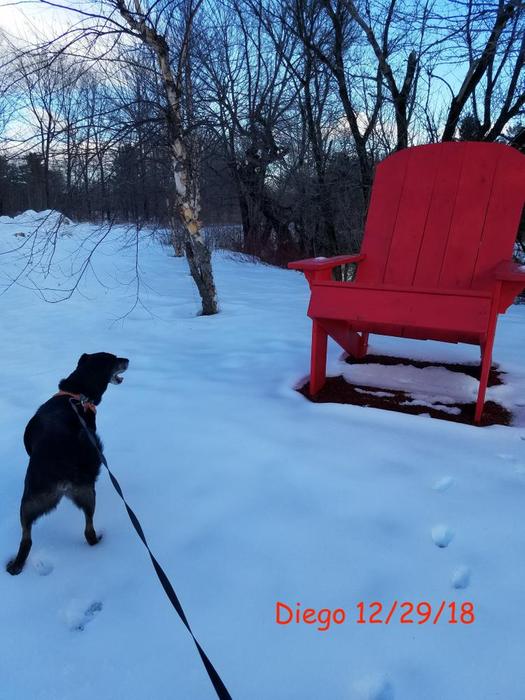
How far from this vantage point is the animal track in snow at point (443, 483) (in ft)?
5.56

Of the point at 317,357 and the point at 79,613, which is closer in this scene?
the point at 79,613

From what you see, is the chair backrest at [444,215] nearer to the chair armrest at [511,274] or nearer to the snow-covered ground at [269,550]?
the chair armrest at [511,274]

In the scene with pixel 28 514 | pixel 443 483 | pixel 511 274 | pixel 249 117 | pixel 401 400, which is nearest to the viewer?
pixel 28 514

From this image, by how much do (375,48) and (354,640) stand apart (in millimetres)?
7016

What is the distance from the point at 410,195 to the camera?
9.91 ft

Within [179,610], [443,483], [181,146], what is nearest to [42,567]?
[179,610]

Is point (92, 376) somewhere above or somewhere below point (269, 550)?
above

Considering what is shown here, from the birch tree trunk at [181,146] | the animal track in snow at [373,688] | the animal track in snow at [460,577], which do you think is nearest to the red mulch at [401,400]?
the animal track in snow at [460,577]

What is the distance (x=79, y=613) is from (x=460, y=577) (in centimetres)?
111

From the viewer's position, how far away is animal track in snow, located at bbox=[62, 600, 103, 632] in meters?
1.20

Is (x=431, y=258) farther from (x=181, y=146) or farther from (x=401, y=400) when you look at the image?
(x=181, y=146)

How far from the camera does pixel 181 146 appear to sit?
4.20 metres

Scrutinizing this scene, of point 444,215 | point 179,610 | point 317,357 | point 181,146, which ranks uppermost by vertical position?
point 181,146
